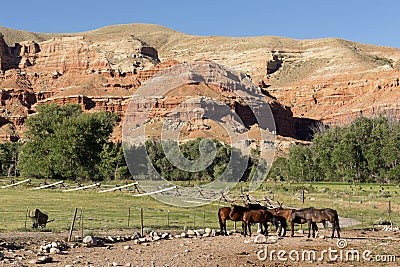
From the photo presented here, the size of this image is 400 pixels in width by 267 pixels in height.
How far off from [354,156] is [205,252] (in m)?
68.6

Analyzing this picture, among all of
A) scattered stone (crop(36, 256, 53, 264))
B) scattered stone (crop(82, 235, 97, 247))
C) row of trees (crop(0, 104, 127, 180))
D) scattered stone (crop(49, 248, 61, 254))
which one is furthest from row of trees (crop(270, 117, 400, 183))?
scattered stone (crop(36, 256, 53, 264))

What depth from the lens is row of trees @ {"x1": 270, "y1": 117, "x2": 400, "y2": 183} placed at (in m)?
78.8

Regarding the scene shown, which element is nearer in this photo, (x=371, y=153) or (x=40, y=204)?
(x=40, y=204)

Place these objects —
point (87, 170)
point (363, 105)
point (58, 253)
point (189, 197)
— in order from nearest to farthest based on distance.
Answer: point (58, 253) < point (189, 197) < point (87, 170) < point (363, 105)

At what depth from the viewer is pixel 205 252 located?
683 inches

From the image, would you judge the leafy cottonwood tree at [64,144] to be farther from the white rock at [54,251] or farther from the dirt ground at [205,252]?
the white rock at [54,251]

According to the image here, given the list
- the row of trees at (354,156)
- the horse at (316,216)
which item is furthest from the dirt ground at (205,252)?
the row of trees at (354,156)

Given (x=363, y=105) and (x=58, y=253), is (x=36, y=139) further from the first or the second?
(x=363, y=105)

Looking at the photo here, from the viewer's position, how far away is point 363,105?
19812 centimetres

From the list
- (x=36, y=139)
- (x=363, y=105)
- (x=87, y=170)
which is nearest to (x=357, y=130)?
(x=87, y=170)

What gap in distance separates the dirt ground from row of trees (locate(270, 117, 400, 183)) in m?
59.7

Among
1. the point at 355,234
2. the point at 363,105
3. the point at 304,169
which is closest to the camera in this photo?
the point at 355,234

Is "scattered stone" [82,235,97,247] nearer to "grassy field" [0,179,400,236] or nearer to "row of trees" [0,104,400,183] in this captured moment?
"grassy field" [0,179,400,236]

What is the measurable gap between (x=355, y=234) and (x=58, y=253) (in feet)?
A: 43.6
